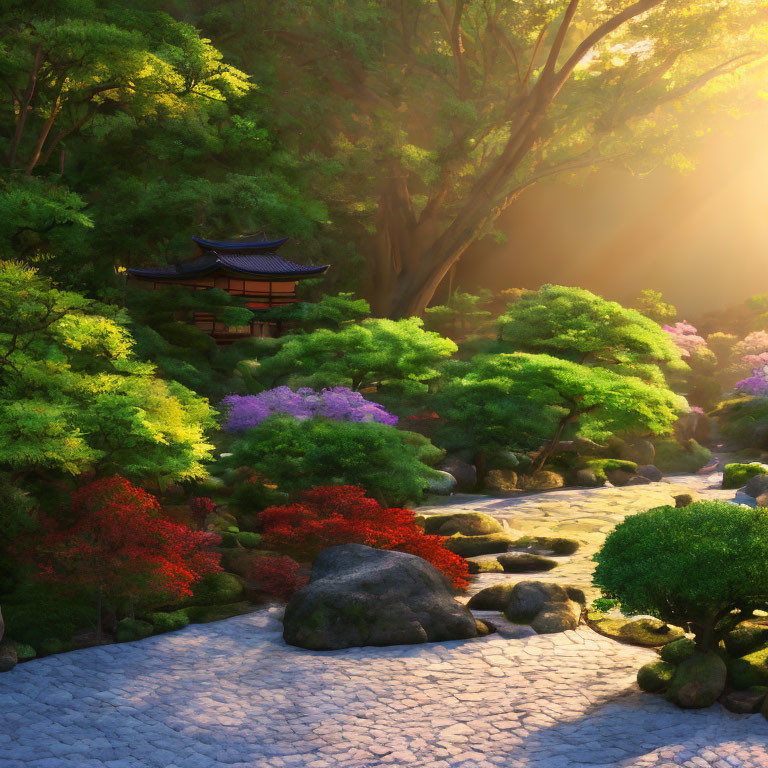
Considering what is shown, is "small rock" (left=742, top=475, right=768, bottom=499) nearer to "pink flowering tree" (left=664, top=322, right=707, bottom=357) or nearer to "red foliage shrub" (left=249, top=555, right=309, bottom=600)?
"red foliage shrub" (left=249, top=555, right=309, bottom=600)

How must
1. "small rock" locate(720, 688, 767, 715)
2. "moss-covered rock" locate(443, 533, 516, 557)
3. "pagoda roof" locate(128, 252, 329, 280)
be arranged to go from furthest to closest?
1. "pagoda roof" locate(128, 252, 329, 280)
2. "moss-covered rock" locate(443, 533, 516, 557)
3. "small rock" locate(720, 688, 767, 715)

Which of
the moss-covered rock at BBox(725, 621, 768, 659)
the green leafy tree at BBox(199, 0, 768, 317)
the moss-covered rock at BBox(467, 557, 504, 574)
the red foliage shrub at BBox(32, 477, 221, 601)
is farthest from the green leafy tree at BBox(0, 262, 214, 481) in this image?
the green leafy tree at BBox(199, 0, 768, 317)

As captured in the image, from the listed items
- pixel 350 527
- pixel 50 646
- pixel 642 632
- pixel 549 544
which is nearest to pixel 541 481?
pixel 549 544

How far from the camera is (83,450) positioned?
8344mm

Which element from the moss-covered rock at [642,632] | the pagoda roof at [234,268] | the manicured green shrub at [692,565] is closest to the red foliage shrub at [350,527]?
the moss-covered rock at [642,632]

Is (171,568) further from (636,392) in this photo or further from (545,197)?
(545,197)

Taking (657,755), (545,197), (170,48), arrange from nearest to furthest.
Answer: (657,755) < (170,48) < (545,197)

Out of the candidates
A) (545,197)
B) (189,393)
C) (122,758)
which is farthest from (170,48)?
(545,197)

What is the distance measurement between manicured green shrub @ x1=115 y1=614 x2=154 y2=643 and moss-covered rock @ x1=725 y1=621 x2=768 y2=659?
5.74 m

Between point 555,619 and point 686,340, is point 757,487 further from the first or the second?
point 686,340

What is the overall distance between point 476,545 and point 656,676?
227 inches

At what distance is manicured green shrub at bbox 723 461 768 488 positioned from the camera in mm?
18328

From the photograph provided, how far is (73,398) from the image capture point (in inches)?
352

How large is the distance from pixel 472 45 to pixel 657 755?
2870 cm
